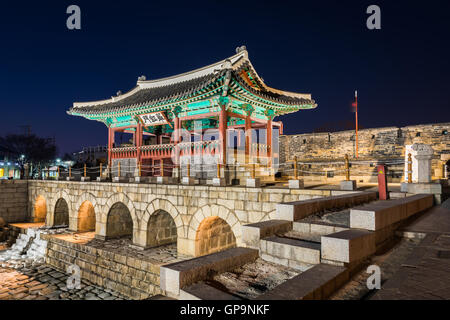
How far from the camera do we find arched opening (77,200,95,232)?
15609 mm

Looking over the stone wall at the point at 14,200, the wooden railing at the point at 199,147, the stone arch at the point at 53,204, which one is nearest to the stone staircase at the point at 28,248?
the stone arch at the point at 53,204

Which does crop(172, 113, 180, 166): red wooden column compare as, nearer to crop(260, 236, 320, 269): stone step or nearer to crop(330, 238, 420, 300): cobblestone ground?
crop(260, 236, 320, 269): stone step

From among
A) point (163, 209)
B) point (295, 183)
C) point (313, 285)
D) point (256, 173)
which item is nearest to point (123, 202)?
point (163, 209)

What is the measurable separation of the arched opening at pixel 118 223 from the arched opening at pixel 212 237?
5.60 meters

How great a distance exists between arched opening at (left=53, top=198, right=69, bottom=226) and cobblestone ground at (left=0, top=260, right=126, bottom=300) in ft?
14.7

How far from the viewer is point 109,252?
10.4 metres

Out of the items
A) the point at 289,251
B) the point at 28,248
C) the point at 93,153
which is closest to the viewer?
the point at 289,251

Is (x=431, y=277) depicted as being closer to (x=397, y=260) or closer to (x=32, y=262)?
(x=397, y=260)

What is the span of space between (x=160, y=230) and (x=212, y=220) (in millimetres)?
3220

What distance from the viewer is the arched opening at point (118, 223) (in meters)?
13.8

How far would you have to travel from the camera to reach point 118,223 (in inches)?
558

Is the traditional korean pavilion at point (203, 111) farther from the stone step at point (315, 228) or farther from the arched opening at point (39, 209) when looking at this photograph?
the stone step at point (315, 228)

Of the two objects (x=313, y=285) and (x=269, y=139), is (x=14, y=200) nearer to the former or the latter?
(x=269, y=139)

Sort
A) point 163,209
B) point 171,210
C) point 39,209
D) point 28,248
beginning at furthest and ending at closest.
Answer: point 39,209 < point 28,248 < point 163,209 < point 171,210
